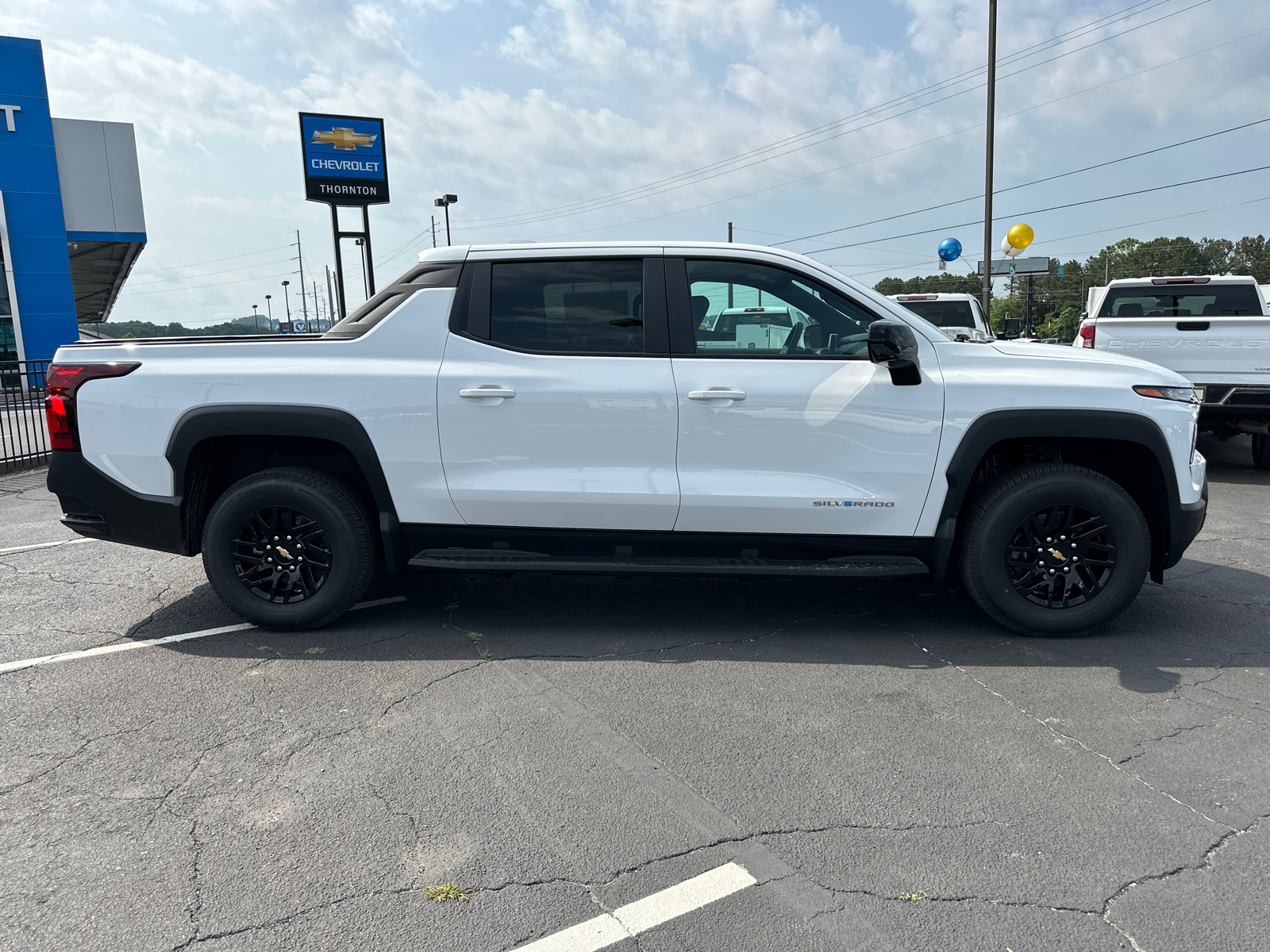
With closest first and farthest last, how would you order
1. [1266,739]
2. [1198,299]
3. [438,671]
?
[1266,739]
[438,671]
[1198,299]

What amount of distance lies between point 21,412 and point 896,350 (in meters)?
11.8

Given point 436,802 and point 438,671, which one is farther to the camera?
point 438,671

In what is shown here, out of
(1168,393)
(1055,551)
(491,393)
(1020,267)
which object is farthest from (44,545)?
(1020,267)

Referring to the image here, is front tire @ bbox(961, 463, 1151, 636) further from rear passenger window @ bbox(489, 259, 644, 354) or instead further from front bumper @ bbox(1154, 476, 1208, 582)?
rear passenger window @ bbox(489, 259, 644, 354)

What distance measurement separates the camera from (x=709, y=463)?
4090 mm

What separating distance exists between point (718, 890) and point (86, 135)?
101ft

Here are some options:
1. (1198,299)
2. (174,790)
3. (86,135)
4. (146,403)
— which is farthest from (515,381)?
(86,135)

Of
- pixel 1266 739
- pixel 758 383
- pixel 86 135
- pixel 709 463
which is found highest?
pixel 86 135

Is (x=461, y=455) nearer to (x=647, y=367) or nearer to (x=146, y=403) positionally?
(x=647, y=367)

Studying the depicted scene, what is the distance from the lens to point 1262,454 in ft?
31.3

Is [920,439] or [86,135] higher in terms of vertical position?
[86,135]

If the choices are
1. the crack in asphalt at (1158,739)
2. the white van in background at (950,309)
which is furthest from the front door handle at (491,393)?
the white van in background at (950,309)

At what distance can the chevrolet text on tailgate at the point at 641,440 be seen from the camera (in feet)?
13.3

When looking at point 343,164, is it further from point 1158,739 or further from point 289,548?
point 1158,739
